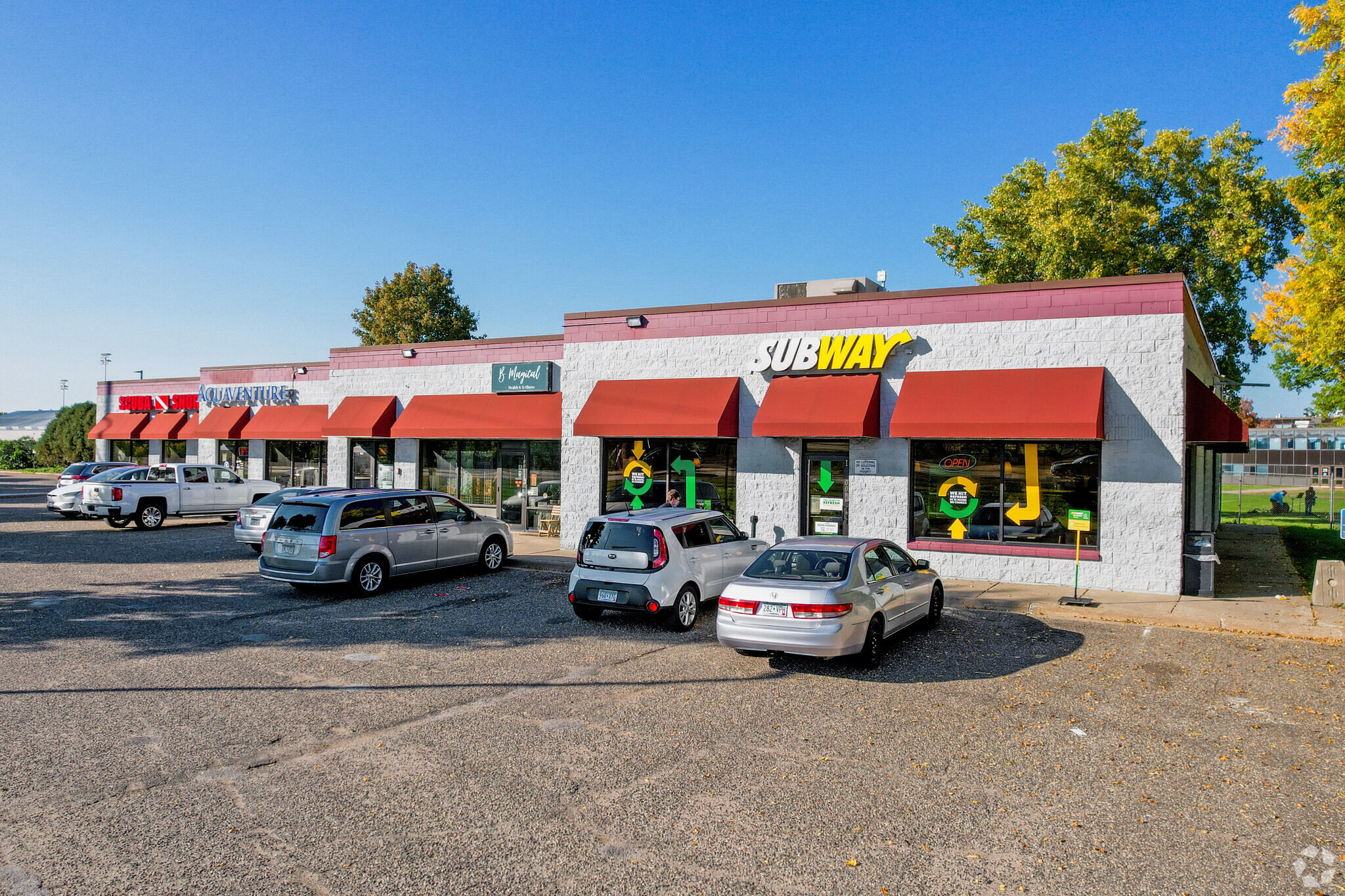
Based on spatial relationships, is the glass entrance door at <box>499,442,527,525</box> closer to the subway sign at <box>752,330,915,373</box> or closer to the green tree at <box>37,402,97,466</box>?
the subway sign at <box>752,330,915,373</box>

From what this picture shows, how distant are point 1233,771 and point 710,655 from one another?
532 cm

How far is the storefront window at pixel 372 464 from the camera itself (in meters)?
24.8

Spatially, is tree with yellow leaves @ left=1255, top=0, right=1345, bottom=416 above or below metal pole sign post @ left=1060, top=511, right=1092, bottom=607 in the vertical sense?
above

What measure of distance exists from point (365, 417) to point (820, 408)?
14.5 meters

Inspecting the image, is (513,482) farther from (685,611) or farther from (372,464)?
(685,611)

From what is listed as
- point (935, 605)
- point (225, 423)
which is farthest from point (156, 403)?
point (935, 605)

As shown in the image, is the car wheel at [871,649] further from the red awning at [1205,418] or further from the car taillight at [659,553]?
the red awning at [1205,418]

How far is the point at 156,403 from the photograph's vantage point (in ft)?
115

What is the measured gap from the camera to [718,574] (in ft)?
39.6

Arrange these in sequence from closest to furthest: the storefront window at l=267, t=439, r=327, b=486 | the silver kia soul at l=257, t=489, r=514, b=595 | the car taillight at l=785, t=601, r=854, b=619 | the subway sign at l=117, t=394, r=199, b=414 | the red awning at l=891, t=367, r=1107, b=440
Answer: the car taillight at l=785, t=601, r=854, b=619 → the silver kia soul at l=257, t=489, r=514, b=595 → the red awning at l=891, t=367, r=1107, b=440 → the storefront window at l=267, t=439, r=327, b=486 → the subway sign at l=117, t=394, r=199, b=414

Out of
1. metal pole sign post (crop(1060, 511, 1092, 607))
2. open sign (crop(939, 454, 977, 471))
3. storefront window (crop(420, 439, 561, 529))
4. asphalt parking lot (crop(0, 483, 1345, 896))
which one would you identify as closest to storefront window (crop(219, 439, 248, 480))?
storefront window (crop(420, 439, 561, 529))

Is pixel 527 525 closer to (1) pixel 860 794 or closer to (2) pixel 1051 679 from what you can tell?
(2) pixel 1051 679

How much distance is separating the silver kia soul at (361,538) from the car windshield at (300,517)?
0.01 meters

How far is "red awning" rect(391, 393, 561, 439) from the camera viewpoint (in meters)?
21.0
